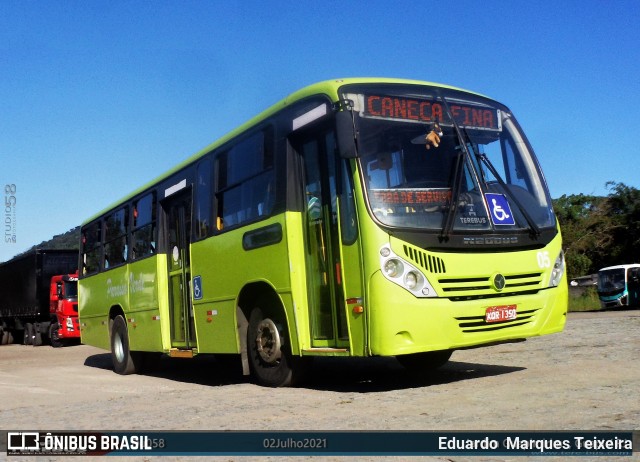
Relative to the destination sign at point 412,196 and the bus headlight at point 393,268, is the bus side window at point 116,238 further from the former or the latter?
the bus headlight at point 393,268

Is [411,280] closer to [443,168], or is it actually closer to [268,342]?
[443,168]

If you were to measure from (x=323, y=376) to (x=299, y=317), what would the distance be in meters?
2.53

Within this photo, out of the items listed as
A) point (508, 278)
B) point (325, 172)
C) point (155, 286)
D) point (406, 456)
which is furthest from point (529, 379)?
point (155, 286)

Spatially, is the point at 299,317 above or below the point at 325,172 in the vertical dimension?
below

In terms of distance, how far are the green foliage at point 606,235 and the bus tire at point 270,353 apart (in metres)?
40.7

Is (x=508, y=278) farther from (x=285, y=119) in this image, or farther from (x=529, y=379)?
(x=285, y=119)

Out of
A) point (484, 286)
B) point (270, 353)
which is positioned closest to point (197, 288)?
point (270, 353)

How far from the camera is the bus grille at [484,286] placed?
7.70m

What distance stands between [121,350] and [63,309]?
16.2 meters

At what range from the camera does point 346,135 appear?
7.62 metres

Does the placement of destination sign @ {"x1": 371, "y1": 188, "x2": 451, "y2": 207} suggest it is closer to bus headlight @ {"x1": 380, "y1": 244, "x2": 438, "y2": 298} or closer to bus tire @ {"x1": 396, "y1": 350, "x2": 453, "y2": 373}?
bus headlight @ {"x1": 380, "y1": 244, "x2": 438, "y2": 298}

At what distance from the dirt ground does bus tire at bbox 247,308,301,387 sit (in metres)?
0.22

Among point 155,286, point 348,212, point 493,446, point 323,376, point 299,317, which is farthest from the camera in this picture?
point 155,286

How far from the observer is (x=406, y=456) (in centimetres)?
504
